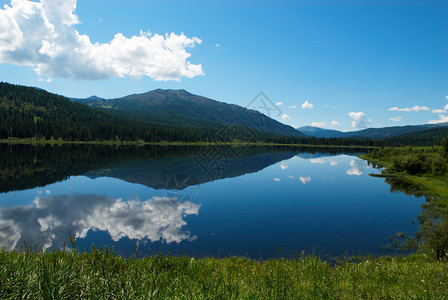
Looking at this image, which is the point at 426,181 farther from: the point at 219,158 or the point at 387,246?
the point at 219,158

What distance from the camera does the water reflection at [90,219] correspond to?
20688 mm

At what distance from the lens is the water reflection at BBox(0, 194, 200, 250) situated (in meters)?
20.7

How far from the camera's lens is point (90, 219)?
2541cm

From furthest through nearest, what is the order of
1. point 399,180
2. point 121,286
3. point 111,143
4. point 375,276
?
point 111,143 → point 399,180 → point 375,276 → point 121,286

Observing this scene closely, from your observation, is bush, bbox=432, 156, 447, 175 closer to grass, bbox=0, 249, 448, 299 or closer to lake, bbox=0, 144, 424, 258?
lake, bbox=0, 144, 424, 258

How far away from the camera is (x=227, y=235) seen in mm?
22547

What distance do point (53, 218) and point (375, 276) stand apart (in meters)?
29.7

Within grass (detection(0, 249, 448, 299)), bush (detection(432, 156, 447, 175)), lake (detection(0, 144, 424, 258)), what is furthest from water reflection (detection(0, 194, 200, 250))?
bush (detection(432, 156, 447, 175))

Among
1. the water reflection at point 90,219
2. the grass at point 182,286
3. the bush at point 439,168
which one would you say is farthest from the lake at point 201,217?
the bush at point 439,168

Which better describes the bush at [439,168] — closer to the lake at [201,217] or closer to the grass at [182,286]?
the lake at [201,217]

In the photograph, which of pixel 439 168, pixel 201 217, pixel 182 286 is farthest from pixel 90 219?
pixel 439 168

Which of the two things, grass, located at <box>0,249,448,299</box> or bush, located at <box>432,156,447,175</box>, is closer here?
grass, located at <box>0,249,448,299</box>

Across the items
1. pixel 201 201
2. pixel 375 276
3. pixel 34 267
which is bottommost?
pixel 201 201

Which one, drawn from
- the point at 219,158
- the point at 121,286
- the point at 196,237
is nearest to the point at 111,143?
the point at 219,158
